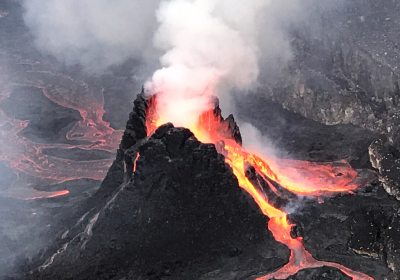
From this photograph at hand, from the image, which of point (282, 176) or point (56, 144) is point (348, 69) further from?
point (56, 144)

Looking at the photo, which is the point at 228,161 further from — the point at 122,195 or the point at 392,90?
the point at 392,90

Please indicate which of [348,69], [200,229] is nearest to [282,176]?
[200,229]

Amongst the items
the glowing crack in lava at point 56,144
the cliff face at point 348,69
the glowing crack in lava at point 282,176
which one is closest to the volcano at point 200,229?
the glowing crack in lava at point 282,176

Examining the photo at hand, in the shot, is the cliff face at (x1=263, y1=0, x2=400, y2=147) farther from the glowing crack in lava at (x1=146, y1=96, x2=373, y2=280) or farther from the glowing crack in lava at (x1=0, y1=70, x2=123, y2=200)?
the glowing crack in lava at (x1=0, y1=70, x2=123, y2=200)

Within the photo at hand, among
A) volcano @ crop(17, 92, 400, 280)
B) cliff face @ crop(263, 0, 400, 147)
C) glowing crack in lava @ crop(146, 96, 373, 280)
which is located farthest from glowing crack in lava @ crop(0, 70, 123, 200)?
cliff face @ crop(263, 0, 400, 147)

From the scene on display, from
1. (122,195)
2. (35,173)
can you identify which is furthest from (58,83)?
(122,195)

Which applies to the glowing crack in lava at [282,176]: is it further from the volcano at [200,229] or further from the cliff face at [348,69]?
the cliff face at [348,69]

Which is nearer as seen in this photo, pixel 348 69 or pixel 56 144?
pixel 348 69
